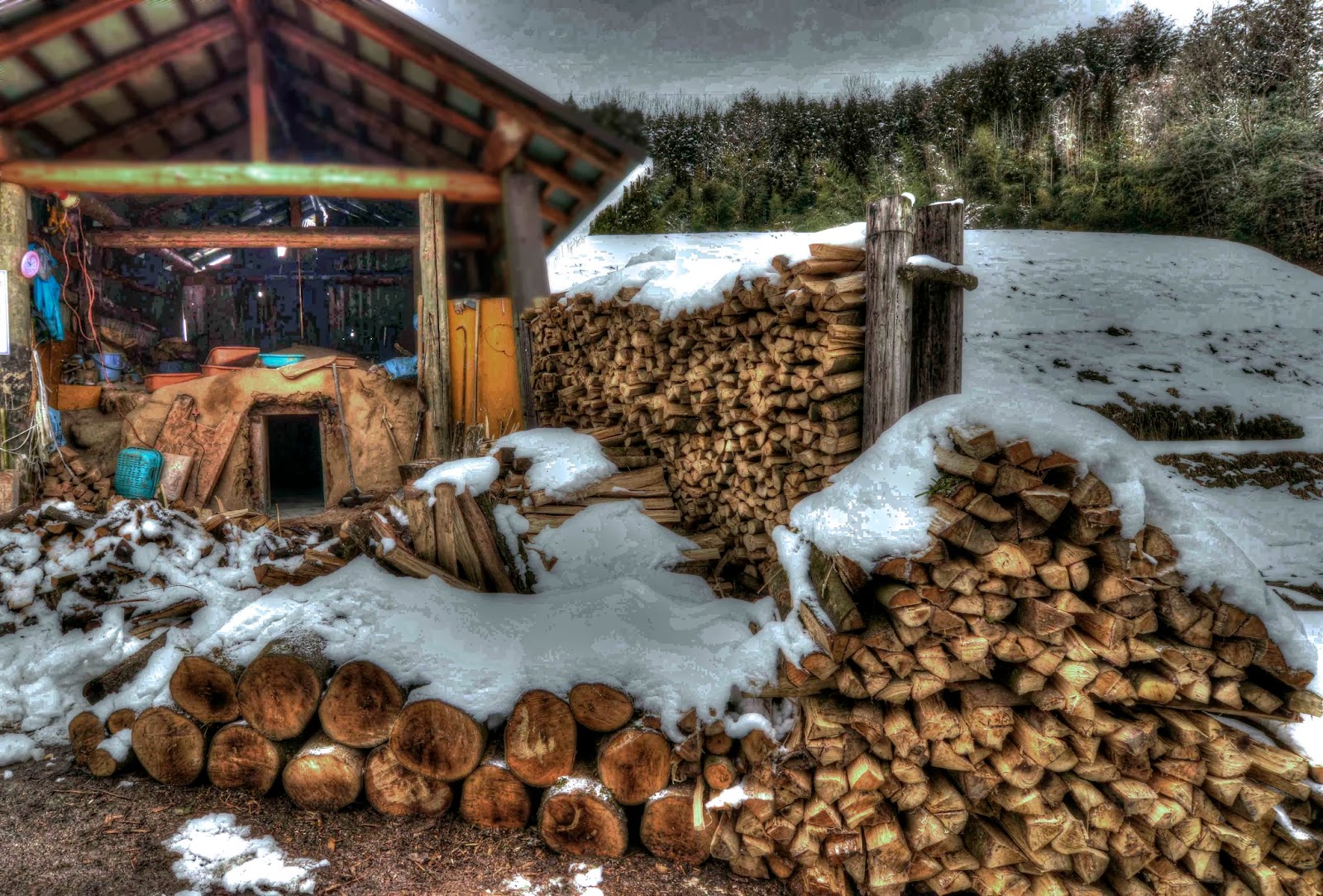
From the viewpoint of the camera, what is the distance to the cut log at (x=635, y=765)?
2.75 meters

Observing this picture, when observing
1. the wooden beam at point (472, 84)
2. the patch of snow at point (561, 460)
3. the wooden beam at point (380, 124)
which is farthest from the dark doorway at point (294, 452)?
the wooden beam at point (472, 84)

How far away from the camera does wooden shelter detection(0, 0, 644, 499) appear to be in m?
2.64

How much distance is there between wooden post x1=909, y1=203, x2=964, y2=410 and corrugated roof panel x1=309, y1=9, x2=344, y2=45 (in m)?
Result: 3.03

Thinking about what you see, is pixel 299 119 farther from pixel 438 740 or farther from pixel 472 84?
pixel 438 740

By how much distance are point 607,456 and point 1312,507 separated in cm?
718

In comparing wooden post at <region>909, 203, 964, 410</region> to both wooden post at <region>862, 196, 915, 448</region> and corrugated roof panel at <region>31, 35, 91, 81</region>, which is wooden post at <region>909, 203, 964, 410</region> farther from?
corrugated roof panel at <region>31, 35, 91, 81</region>

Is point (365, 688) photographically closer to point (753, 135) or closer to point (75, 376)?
point (75, 376)

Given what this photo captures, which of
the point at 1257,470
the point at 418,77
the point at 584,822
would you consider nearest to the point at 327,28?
the point at 418,77

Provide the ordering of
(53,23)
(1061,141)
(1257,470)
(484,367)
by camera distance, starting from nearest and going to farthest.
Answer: (53,23) < (1257,470) < (484,367) < (1061,141)

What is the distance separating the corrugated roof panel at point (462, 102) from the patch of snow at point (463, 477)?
2254mm

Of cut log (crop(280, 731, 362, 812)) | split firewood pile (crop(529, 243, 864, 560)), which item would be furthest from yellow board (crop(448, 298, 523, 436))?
cut log (crop(280, 731, 362, 812))

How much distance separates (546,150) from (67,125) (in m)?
2.45

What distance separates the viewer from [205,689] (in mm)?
3084

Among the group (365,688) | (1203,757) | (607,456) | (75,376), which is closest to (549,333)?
(607,456)
